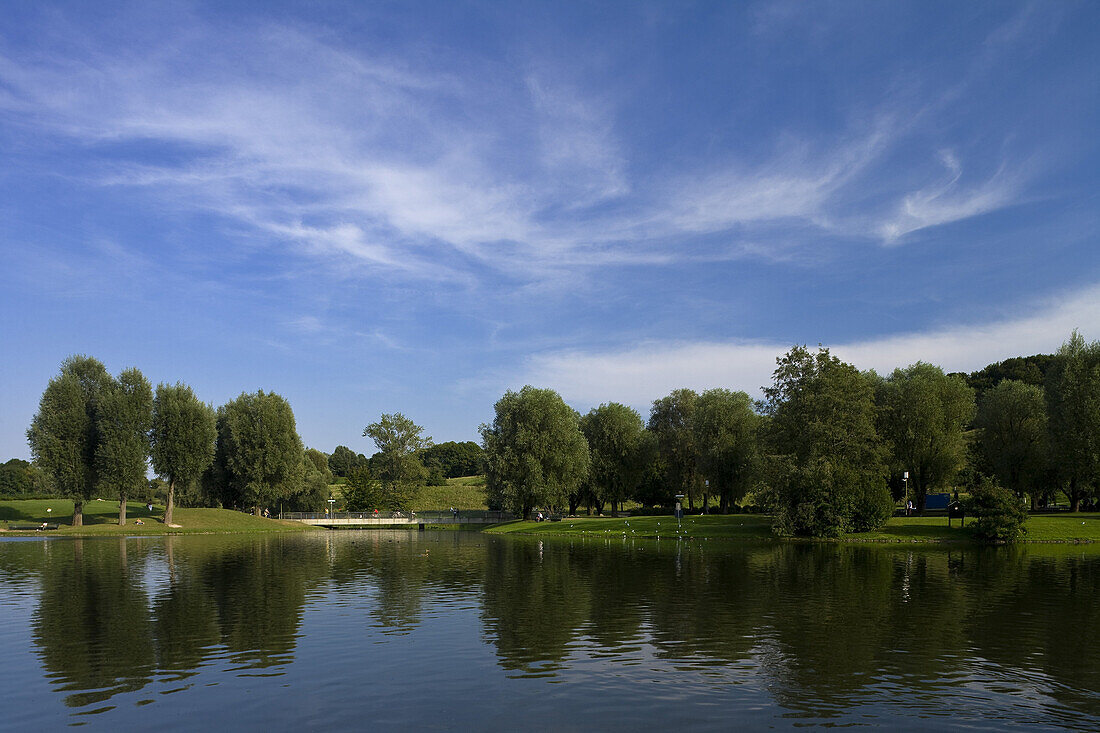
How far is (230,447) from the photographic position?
381ft

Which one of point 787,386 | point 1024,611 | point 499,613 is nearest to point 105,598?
point 499,613

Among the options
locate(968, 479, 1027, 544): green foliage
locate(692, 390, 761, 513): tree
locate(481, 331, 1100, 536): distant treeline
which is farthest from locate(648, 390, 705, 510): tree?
locate(968, 479, 1027, 544): green foliage

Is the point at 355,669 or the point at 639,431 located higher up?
the point at 639,431

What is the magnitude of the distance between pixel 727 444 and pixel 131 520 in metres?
83.8

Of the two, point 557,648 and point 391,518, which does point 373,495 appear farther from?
point 557,648

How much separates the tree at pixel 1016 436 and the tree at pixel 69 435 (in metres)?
114

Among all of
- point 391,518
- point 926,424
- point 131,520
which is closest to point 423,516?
point 391,518

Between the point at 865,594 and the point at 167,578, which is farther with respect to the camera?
the point at 167,578

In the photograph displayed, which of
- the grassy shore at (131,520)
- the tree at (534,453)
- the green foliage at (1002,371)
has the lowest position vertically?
the grassy shore at (131,520)

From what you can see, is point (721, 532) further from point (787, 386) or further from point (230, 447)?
point (230, 447)

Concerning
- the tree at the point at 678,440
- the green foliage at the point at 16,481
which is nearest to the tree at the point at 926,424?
the tree at the point at 678,440

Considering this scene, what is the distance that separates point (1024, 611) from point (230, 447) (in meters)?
112

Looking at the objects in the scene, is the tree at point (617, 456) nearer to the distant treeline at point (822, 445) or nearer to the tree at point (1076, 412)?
the distant treeline at point (822, 445)

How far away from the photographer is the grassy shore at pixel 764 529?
6594 cm
